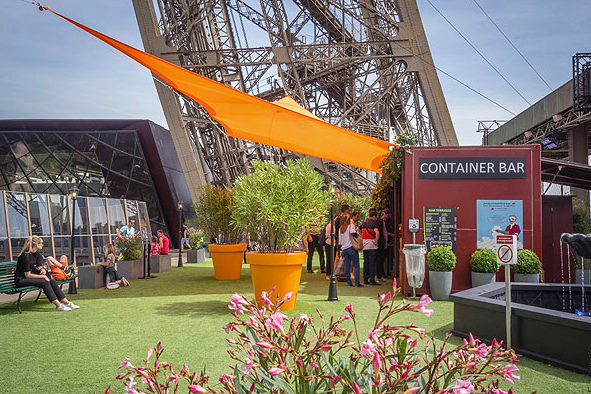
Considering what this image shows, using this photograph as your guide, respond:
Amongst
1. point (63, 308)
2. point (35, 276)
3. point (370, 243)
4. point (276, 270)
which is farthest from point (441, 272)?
point (35, 276)

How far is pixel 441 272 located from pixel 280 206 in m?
3.48

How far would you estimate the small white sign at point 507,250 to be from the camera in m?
4.97

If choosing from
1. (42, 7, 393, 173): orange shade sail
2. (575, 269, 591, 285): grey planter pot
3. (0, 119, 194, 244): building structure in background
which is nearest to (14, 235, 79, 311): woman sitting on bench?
(42, 7, 393, 173): orange shade sail

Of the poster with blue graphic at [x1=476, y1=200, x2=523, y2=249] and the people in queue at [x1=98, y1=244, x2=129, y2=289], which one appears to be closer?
the poster with blue graphic at [x1=476, y1=200, x2=523, y2=249]

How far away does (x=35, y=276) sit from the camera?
8219mm

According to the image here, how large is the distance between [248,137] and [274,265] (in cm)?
640

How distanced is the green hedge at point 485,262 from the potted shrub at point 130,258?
28.3 ft

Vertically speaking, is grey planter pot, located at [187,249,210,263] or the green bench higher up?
the green bench

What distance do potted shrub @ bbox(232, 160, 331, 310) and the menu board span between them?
2.59 meters

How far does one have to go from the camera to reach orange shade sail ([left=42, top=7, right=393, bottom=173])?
34.3 feet

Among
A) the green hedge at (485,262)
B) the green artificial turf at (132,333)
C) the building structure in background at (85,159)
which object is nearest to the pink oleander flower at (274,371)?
the green artificial turf at (132,333)

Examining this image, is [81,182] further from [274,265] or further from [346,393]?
[346,393]

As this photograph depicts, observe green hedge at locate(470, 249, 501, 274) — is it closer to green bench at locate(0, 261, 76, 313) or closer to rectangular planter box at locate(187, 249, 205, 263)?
green bench at locate(0, 261, 76, 313)

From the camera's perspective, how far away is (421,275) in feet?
29.5
